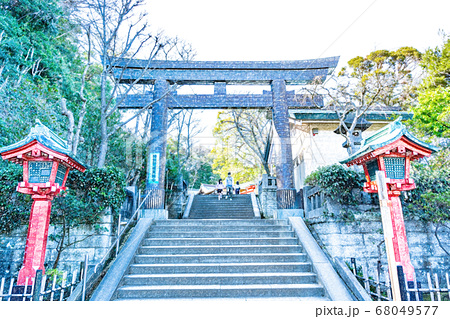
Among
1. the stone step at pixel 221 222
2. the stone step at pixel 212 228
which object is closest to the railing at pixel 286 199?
the stone step at pixel 221 222

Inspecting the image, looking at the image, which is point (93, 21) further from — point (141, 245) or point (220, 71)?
point (141, 245)

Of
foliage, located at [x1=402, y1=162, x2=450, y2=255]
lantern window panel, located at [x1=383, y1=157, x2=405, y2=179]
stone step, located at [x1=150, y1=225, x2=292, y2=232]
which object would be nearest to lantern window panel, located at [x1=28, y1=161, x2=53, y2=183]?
stone step, located at [x1=150, y1=225, x2=292, y2=232]

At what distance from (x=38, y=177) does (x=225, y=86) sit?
350 inches

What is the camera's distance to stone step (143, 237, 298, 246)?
294 inches

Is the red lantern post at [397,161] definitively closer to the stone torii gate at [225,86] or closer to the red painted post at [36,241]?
the stone torii gate at [225,86]

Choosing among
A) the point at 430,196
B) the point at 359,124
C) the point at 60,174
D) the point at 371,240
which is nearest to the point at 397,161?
the point at 430,196

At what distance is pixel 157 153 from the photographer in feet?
36.7

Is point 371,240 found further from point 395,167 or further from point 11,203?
point 11,203

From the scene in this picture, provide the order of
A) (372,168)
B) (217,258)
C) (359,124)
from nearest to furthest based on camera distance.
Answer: (372,168), (217,258), (359,124)

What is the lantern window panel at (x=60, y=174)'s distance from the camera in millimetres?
5676

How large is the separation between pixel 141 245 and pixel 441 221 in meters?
8.25

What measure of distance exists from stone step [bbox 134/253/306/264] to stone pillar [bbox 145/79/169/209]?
12.8 feet

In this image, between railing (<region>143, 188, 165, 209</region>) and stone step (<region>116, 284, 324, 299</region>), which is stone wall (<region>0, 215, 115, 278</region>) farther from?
railing (<region>143, 188, 165, 209</region>)

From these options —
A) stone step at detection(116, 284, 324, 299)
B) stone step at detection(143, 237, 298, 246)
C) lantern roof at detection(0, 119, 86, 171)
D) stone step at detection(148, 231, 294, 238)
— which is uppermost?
lantern roof at detection(0, 119, 86, 171)
